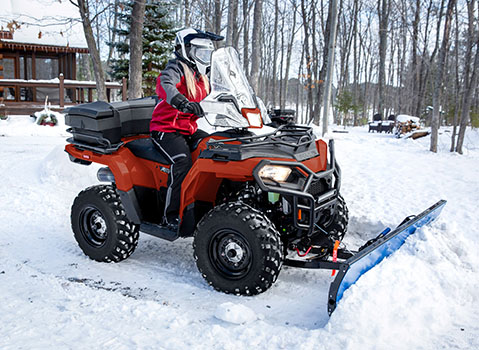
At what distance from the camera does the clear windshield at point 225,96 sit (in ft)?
11.6

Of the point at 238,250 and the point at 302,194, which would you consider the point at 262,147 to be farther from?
the point at 238,250

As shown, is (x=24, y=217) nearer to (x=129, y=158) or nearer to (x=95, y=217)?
(x=95, y=217)

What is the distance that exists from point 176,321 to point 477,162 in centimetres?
865

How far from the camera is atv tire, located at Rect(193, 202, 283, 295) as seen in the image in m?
3.16

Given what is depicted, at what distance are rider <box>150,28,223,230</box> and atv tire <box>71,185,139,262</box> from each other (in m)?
0.43

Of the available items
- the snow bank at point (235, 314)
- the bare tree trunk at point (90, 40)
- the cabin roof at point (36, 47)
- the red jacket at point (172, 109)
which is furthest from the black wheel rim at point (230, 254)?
the cabin roof at point (36, 47)

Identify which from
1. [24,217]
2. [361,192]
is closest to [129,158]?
[24,217]

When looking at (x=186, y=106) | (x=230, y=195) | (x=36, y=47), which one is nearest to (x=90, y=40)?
(x=186, y=106)

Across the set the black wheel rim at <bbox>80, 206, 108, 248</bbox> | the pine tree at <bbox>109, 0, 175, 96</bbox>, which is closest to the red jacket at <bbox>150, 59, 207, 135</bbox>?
the black wheel rim at <bbox>80, 206, 108, 248</bbox>

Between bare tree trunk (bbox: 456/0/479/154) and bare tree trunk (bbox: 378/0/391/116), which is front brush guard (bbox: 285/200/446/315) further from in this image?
bare tree trunk (bbox: 378/0/391/116)

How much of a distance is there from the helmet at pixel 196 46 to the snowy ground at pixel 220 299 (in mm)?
1974

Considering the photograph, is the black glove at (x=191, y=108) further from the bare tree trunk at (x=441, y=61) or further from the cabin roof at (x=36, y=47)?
the cabin roof at (x=36, y=47)

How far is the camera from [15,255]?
14.1 ft

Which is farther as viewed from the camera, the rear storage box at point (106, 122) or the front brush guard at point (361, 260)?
the rear storage box at point (106, 122)
